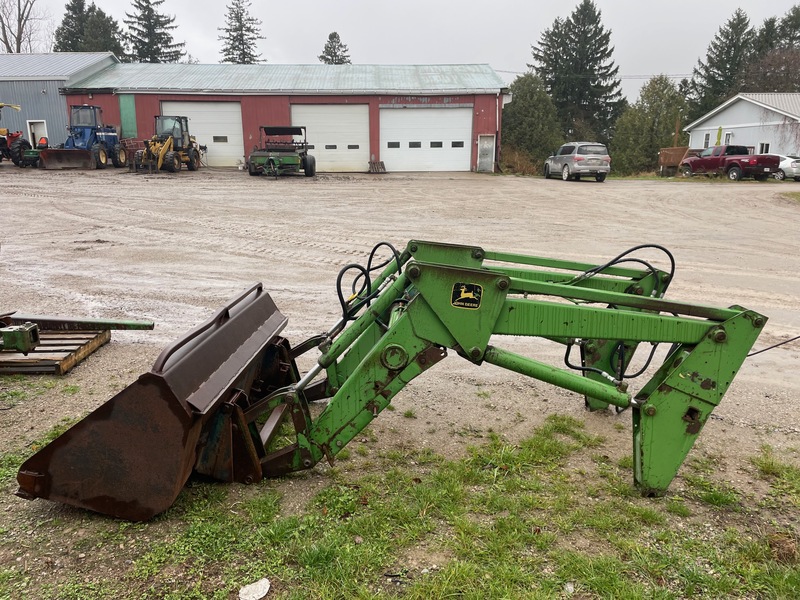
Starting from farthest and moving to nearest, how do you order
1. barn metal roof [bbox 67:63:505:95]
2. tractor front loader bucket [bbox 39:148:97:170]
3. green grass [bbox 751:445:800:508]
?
barn metal roof [bbox 67:63:505:95] → tractor front loader bucket [bbox 39:148:97:170] → green grass [bbox 751:445:800:508]

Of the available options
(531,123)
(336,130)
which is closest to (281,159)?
(336,130)

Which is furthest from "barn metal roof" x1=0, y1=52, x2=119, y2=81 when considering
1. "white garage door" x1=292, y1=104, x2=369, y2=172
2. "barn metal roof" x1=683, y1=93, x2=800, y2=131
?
"barn metal roof" x1=683, y1=93, x2=800, y2=131

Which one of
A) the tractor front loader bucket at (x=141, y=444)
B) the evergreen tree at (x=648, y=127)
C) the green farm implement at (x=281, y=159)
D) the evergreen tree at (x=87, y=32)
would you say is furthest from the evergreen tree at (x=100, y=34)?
the tractor front loader bucket at (x=141, y=444)

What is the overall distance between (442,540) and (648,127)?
58059 millimetres

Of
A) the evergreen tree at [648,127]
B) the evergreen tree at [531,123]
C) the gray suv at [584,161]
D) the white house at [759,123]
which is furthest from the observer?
the evergreen tree at [648,127]

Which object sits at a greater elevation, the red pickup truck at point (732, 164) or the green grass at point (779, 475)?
the red pickup truck at point (732, 164)

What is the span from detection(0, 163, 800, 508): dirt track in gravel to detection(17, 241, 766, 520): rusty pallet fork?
64 cm

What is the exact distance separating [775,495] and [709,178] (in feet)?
94.2

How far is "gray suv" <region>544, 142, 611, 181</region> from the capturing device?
80.3 feet

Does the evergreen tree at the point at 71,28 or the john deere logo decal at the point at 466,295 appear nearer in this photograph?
the john deere logo decal at the point at 466,295

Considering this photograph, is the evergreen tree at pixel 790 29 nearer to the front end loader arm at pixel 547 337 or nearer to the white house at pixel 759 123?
the white house at pixel 759 123

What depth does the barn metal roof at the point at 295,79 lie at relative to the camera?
96.5 feet

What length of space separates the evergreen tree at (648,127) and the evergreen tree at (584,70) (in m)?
4.05

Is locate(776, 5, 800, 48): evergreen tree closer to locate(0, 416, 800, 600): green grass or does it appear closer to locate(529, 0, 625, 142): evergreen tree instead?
locate(529, 0, 625, 142): evergreen tree
